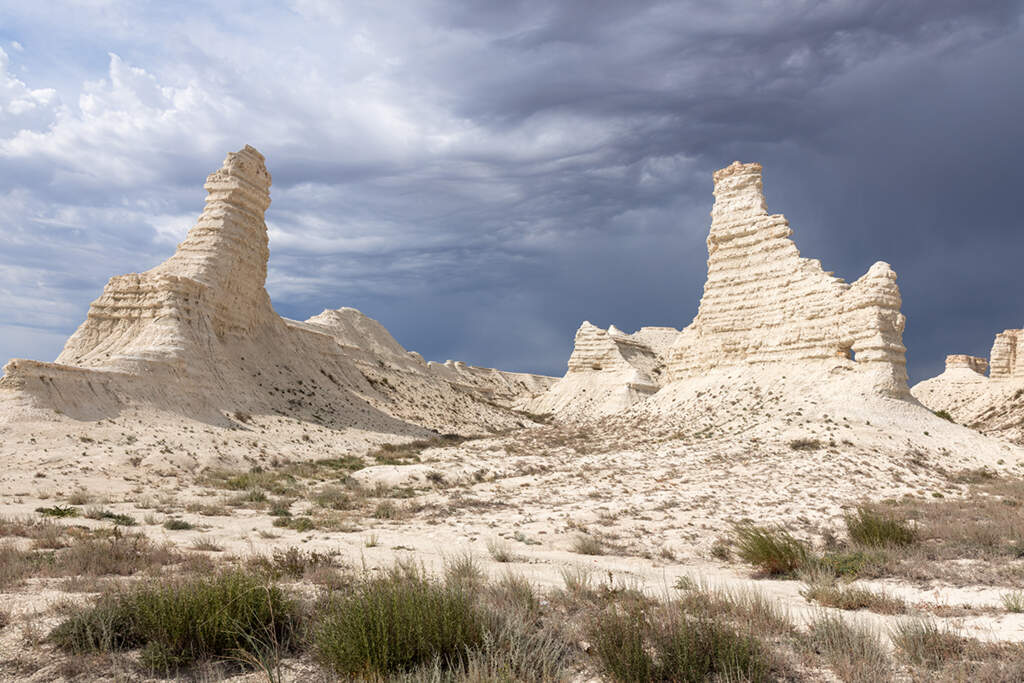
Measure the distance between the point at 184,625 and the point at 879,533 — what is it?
10.00 metres

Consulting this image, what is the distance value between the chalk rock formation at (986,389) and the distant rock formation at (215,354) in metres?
38.9

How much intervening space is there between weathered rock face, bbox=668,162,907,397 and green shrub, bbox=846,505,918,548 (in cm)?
1780

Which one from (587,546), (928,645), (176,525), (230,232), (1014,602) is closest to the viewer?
(928,645)

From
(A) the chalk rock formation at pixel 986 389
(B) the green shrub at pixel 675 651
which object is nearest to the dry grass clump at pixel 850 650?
(B) the green shrub at pixel 675 651

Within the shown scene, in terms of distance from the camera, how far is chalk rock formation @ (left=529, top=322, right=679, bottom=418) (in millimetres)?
47531

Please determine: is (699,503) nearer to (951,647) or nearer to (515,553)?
(515,553)

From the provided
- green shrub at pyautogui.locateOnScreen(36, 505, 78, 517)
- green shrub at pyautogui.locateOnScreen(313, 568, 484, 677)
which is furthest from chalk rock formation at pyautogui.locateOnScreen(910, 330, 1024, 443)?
green shrub at pyautogui.locateOnScreen(36, 505, 78, 517)

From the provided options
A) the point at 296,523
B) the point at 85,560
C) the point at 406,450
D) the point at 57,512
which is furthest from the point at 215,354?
the point at 85,560

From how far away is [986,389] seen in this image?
58.8m

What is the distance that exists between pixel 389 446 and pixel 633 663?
28.9 m

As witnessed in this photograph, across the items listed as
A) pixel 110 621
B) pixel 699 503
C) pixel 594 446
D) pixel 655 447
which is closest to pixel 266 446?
pixel 594 446

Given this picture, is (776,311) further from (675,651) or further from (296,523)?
(675,651)

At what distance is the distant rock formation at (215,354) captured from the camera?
25.2 metres

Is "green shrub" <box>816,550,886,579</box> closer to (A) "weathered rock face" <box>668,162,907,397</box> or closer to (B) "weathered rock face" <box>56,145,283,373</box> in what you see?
(A) "weathered rock face" <box>668,162,907,397</box>
